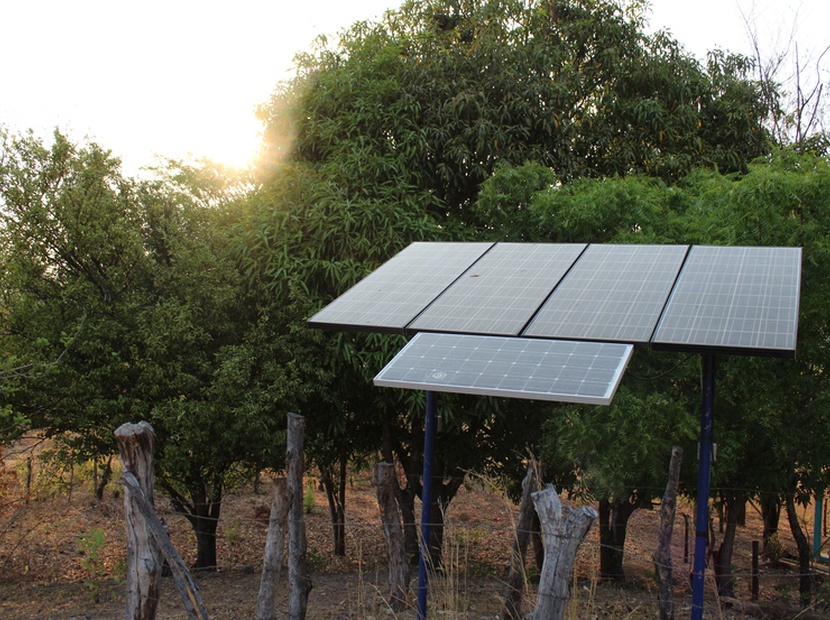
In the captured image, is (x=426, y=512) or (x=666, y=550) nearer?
(x=426, y=512)

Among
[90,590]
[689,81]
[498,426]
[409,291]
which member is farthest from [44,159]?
[689,81]

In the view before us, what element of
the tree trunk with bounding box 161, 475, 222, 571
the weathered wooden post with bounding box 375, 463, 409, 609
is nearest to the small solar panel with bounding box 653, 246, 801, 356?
the weathered wooden post with bounding box 375, 463, 409, 609

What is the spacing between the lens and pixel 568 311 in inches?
224

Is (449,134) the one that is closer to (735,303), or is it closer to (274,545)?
(735,303)

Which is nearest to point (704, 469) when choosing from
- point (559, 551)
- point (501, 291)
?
point (559, 551)

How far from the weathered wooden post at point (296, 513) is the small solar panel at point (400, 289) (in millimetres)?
1041

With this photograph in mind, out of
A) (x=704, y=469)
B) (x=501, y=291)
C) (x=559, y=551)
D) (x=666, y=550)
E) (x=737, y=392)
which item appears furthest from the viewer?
(x=737, y=392)

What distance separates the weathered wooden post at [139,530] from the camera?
471 cm

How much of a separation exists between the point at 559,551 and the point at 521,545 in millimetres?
1499

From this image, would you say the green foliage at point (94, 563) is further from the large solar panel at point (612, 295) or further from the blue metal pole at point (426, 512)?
the large solar panel at point (612, 295)

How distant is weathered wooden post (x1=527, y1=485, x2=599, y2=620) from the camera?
3820 mm

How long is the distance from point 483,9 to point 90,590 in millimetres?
10514

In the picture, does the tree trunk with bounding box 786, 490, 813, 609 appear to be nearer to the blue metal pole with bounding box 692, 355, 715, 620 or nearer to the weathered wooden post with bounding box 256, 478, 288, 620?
the blue metal pole with bounding box 692, 355, 715, 620

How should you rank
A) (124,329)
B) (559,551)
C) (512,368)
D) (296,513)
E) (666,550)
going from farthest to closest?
(124,329), (666,550), (296,513), (512,368), (559,551)
